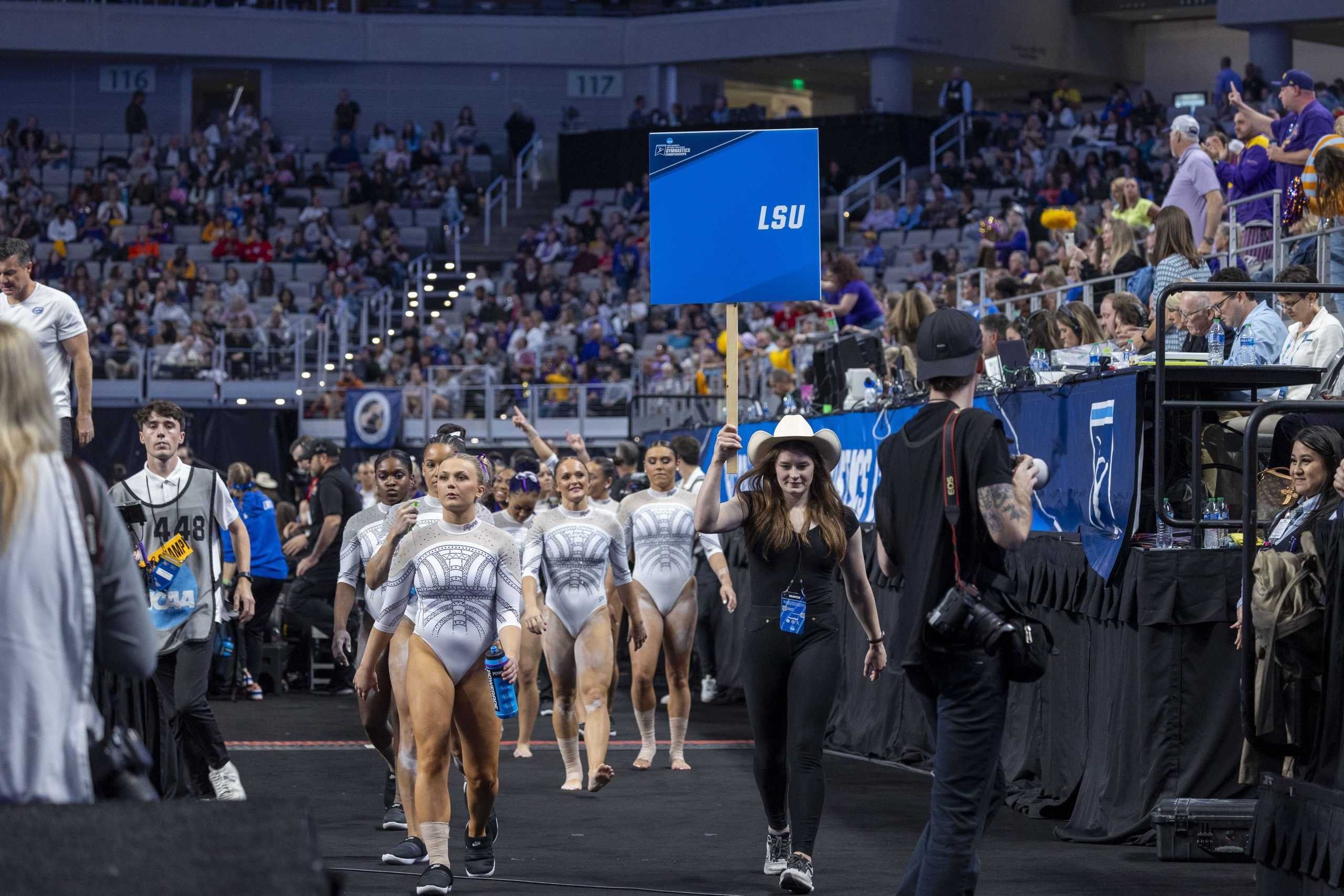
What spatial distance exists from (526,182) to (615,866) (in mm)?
31880

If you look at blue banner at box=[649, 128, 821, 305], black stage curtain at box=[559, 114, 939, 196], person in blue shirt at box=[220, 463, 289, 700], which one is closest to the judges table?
blue banner at box=[649, 128, 821, 305]

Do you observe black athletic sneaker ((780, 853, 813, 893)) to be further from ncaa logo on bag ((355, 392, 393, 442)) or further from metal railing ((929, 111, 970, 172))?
metal railing ((929, 111, 970, 172))

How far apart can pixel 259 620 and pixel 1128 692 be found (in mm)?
10551

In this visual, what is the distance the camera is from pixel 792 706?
7531 millimetres

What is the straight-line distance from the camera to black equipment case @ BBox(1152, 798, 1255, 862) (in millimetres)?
7789

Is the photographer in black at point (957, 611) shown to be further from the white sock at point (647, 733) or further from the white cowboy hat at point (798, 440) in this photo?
the white sock at point (647, 733)

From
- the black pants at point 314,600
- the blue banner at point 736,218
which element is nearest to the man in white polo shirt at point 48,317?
the blue banner at point 736,218

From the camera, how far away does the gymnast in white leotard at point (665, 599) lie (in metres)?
11.5

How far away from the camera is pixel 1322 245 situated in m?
10.2

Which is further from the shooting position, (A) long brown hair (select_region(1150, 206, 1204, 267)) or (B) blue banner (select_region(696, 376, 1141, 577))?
(A) long brown hair (select_region(1150, 206, 1204, 267))

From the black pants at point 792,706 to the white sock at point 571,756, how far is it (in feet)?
10.2

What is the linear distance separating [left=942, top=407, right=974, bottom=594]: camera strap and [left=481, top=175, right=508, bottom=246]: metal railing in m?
31.1

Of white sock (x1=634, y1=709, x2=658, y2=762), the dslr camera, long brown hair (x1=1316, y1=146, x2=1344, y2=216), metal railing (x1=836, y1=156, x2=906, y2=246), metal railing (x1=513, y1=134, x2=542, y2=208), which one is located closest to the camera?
the dslr camera

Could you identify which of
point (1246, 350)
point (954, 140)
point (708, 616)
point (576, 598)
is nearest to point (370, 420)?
point (708, 616)
